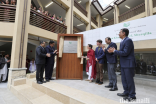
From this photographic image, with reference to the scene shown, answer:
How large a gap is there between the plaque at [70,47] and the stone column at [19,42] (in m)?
2.61

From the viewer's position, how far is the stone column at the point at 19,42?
4.46 m

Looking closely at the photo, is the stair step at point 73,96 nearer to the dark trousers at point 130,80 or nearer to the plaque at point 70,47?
the dark trousers at point 130,80

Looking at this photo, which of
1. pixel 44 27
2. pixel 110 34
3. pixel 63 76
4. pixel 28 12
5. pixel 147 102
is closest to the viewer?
pixel 147 102

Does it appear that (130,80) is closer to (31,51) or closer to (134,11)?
(31,51)

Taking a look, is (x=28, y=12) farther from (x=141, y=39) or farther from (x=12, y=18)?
(x=141, y=39)

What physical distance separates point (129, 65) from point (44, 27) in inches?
240

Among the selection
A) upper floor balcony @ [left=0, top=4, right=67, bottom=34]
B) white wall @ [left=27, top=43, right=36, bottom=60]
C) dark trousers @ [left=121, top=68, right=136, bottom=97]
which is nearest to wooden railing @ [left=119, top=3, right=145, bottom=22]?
upper floor balcony @ [left=0, top=4, right=67, bottom=34]

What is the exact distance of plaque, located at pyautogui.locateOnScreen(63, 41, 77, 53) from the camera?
402 cm

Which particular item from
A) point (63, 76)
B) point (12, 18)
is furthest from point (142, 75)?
point (12, 18)

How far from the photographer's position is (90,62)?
3.50 meters

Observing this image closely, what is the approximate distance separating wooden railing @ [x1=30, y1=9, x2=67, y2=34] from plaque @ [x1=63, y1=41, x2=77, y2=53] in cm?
317

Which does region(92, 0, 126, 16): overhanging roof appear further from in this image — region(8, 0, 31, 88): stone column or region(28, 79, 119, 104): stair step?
region(28, 79, 119, 104): stair step

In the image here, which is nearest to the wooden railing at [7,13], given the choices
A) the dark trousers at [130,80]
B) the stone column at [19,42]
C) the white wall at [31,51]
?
the stone column at [19,42]

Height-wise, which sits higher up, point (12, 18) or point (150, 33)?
point (12, 18)
